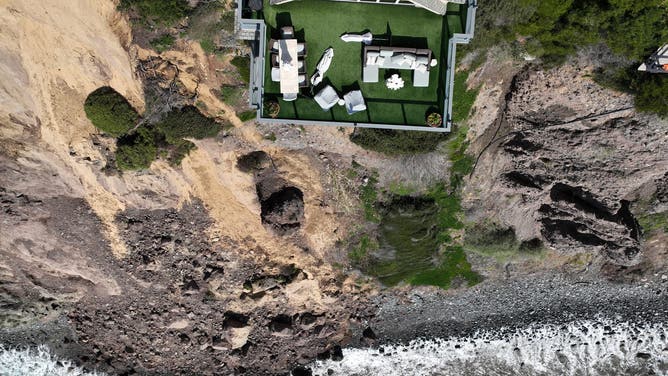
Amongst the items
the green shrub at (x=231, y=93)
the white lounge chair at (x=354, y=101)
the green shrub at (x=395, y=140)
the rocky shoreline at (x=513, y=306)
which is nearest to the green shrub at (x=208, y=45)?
the green shrub at (x=231, y=93)

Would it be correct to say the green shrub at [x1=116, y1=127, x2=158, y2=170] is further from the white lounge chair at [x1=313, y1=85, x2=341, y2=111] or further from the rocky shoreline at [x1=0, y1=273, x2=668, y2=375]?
the rocky shoreline at [x1=0, y1=273, x2=668, y2=375]

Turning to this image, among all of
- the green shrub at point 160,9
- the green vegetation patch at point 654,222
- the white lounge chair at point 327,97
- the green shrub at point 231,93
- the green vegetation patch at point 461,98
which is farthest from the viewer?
the green vegetation patch at point 654,222

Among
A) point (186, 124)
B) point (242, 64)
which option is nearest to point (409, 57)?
point (242, 64)

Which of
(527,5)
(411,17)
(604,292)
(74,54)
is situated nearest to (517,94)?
(527,5)

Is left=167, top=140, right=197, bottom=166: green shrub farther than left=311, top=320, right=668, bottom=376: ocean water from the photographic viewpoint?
No

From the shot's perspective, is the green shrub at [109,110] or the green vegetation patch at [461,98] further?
the green vegetation patch at [461,98]

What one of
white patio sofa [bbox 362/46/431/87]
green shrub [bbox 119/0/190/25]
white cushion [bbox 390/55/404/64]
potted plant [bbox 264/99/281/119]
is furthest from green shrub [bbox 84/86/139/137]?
white cushion [bbox 390/55/404/64]

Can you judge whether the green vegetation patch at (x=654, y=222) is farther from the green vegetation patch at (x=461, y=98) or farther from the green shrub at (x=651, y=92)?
the green vegetation patch at (x=461, y=98)

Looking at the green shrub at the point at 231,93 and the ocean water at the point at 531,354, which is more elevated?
the green shrub at the point at 231,93
